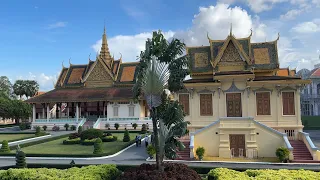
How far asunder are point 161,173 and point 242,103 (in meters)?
14.8

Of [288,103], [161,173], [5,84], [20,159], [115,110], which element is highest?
[5,84]

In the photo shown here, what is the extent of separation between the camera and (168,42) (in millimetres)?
12070

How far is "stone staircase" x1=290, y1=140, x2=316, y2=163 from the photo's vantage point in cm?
1950

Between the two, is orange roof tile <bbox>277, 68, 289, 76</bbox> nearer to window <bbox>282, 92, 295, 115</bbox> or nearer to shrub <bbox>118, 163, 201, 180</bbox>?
window <bbox>282, 92, 295, 115</bbox>

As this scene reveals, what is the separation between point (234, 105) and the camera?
24.2m

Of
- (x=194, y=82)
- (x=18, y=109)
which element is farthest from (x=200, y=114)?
(x=18, y=109)

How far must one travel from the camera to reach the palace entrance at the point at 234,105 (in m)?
24.1

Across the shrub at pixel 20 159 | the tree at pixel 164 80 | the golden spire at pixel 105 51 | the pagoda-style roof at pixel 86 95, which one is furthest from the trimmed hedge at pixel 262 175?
the golden spire at pixel 105 51

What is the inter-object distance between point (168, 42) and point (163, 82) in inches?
64.7

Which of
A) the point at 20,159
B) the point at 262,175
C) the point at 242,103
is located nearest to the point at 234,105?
the point at 242,103

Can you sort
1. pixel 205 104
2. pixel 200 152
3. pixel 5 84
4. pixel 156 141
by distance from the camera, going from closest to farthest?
pixel 156 141 < pixel 200 152 < pixel 205 104 < pixel 5 84

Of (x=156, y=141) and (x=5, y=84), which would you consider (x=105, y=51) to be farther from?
(x=5, y=84)

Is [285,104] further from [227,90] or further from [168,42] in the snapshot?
[168,42]

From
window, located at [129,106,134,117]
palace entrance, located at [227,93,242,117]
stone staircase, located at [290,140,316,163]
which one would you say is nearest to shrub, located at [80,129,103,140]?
window, located at [129,106,134,117]
